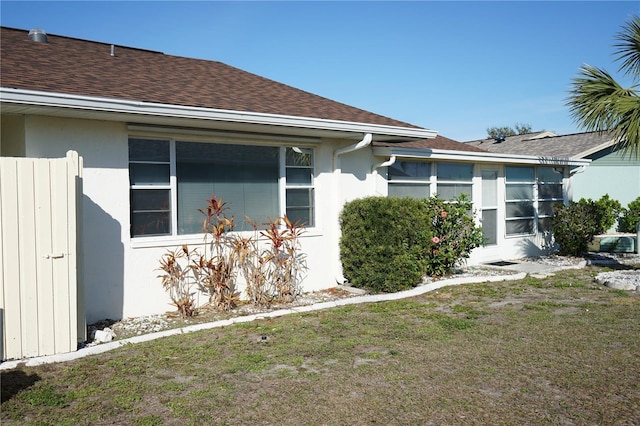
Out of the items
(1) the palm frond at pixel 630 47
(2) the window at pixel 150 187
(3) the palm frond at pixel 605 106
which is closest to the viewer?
(2) the window at pixel 150 187

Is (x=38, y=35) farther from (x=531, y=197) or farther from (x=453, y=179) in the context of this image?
(x=531, y=197)

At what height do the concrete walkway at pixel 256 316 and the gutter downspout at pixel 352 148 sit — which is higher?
the gutter downspout at pixel 352 148

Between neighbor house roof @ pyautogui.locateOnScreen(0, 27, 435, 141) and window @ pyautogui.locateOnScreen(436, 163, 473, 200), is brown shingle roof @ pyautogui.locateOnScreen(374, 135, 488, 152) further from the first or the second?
neighbor house roof @ pyautogui.locateOnScreen(0, 27, 435, 141)

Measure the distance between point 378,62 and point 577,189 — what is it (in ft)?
29.7

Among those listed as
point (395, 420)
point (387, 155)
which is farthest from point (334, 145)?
point (395, 420)

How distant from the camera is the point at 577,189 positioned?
1995 centimetres

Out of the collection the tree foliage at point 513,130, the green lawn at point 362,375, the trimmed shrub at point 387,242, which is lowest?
the green lawn at point 362,375

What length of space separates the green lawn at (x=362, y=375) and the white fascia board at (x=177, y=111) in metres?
2.91

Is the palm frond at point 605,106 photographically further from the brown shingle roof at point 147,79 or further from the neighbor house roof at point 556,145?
the neighbor house roof at point 556,145

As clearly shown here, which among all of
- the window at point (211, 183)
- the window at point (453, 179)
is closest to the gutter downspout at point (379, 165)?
the window at point (211, 183)

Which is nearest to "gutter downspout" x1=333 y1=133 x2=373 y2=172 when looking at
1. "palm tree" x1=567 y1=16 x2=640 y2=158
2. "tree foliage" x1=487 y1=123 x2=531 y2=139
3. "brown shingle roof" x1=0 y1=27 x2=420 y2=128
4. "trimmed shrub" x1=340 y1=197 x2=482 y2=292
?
"brown shingle roof" x1=0 y1=27 x2=420 y2=128

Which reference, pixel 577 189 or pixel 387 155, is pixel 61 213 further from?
pixel 577 189

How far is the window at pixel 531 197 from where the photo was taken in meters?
13.8

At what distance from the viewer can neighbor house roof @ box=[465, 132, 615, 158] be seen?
64.5 feet
